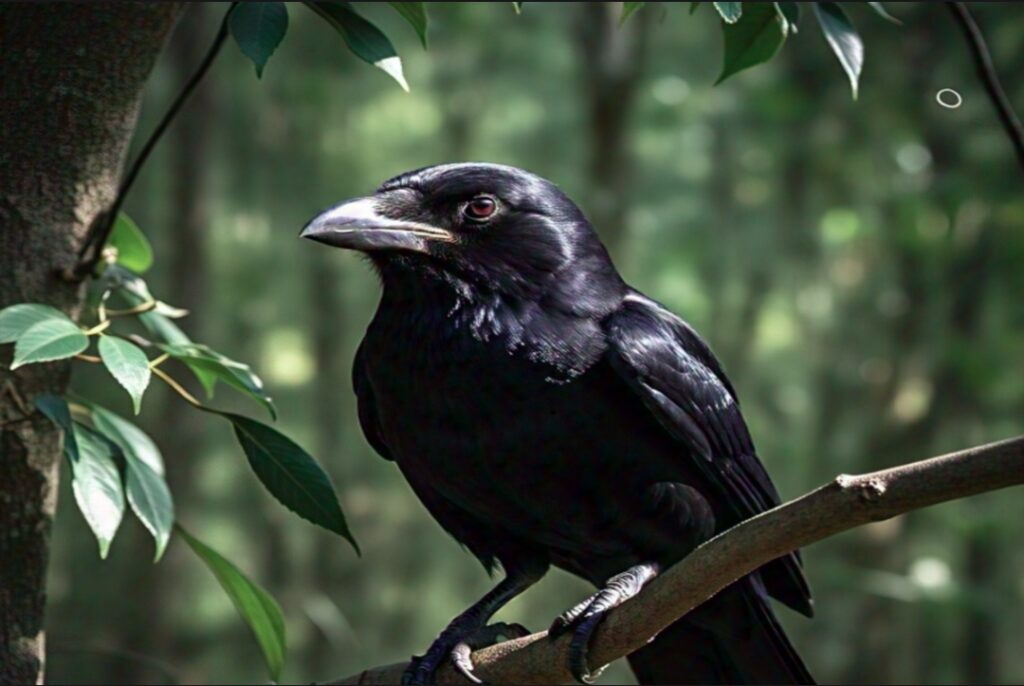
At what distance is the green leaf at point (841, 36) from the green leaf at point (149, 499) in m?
1.48

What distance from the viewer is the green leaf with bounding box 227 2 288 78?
2.33 m

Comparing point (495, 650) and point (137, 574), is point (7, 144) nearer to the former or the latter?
point (495, 650)

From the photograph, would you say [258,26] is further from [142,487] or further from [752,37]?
[752,37]

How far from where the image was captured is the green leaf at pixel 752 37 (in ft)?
8.67

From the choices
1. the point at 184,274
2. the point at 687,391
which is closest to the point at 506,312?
the point at 687,391

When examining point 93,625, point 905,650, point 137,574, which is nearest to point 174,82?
point 137,574

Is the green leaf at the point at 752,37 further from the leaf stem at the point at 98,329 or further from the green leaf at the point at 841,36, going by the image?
the leaf stem at the point at 98,329

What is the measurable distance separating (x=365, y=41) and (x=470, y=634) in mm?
1173

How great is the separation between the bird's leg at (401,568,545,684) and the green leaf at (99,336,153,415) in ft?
2.58

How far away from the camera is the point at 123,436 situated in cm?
260

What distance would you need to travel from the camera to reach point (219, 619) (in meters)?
10.6

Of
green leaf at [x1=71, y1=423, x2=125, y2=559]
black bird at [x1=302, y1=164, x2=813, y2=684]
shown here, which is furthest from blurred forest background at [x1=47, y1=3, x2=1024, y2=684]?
green leaf at [x1=71, y1=423, x2=125, y2=559]

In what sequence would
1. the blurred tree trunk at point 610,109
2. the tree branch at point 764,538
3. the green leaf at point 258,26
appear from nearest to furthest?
the tree branch at point 764,538, the green leaf at point 258,26, the blurred tree trunk at point 610,109

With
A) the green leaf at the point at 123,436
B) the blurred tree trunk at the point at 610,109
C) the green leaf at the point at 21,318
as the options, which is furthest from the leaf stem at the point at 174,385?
the blurred tree trunk at the point at 610,109
